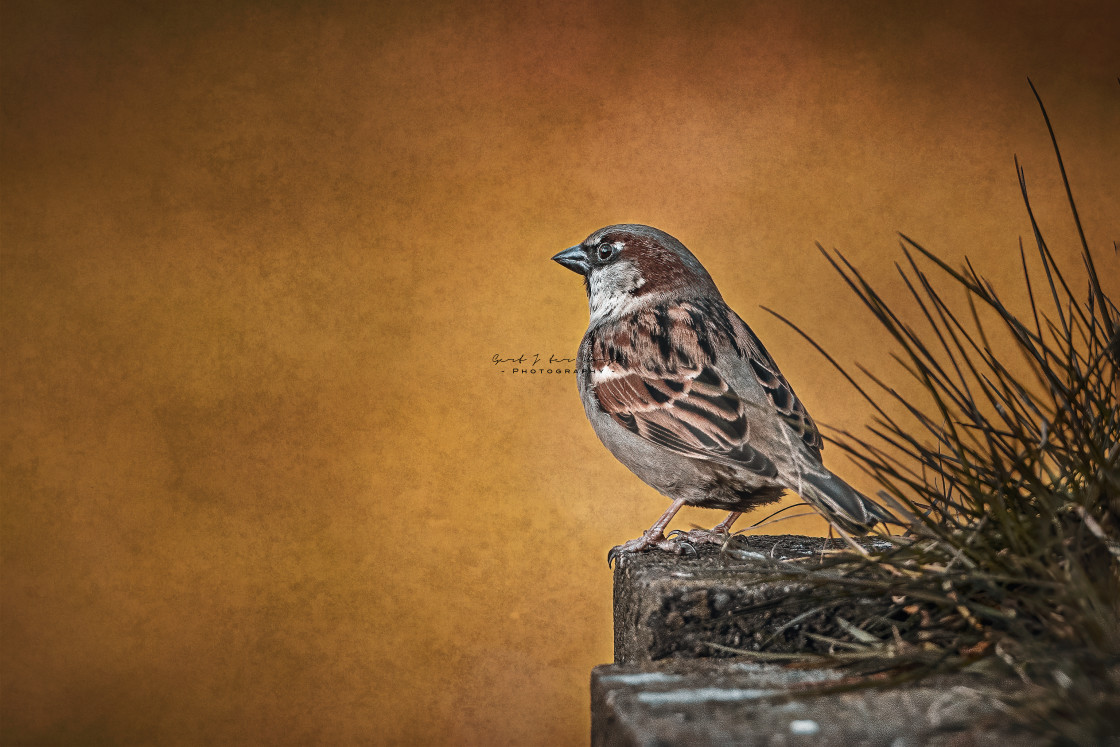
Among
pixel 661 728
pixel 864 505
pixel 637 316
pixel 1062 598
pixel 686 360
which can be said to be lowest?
pixel 661 728

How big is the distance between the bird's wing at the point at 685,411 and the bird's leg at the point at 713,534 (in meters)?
0.18

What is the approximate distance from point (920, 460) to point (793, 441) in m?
0.72

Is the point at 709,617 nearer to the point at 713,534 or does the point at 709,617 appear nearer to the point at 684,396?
the point at 713,534

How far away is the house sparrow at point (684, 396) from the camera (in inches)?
77.0

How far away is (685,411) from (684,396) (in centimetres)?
5

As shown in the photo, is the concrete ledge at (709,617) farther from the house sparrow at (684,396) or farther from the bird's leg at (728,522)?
the bird's leg at (728,522)

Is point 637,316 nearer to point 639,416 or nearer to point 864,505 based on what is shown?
point 639,416

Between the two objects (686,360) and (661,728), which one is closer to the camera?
(661,728)

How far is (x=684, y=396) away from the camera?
7.10 ft

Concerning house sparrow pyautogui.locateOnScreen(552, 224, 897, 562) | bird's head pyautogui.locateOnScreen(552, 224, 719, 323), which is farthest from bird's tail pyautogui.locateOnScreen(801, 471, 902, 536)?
bird's head pyautogui.locateOnScreen(552, 224, 719, 323)

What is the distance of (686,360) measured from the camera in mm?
2246

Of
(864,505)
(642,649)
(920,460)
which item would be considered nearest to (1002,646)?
(920,460)

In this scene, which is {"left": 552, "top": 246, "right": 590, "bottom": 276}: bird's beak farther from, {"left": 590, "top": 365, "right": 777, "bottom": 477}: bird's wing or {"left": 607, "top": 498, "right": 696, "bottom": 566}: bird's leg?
{"left": 607, "top": 498, "right": 696, "bottom": 566}: bird's leg

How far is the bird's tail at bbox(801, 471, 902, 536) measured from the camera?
64.0 inches
